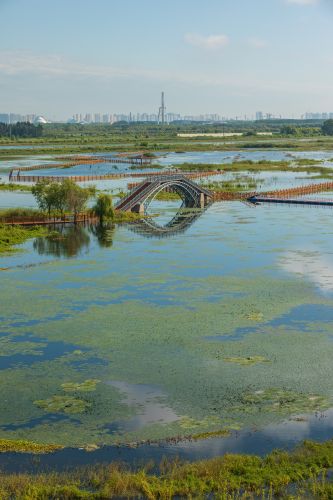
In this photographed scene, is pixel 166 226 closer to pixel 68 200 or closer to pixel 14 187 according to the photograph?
pixel 68 200

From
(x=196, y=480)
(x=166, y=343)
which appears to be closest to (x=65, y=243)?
(x=166, y=343)

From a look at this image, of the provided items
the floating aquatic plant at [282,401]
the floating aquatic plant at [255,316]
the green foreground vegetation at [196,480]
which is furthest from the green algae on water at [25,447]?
the floating aquatic plant at [255,316]

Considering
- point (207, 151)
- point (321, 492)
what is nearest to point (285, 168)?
point (207, 151)

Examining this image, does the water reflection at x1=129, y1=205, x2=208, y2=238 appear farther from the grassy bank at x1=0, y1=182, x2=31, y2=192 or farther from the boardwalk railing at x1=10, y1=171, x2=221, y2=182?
the boardwalk railing at x1=10, y1=171, x2=221, y2=182

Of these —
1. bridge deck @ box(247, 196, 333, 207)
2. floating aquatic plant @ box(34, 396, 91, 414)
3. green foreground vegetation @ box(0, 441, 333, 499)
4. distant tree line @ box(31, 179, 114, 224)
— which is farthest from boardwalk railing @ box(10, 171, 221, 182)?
green foreground vegetation @ box(0, 441, 333, 499)

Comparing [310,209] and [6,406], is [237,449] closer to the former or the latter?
[6,406]
